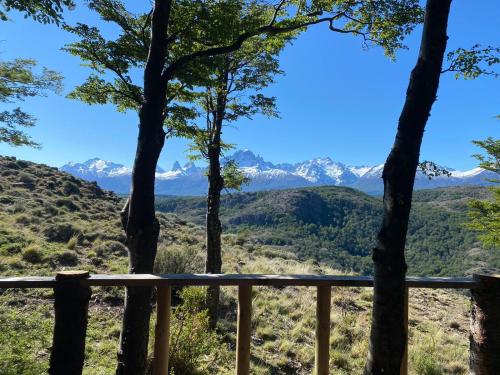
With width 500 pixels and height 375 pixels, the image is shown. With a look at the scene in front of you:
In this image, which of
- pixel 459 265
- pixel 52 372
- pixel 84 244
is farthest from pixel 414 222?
pixel 52 372

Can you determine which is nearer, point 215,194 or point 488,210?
point 215,194

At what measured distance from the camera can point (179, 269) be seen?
11602 millimetres

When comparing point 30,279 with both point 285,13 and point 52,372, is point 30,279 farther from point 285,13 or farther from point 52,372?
point 285,13

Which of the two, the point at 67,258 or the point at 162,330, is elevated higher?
the point at 162,330

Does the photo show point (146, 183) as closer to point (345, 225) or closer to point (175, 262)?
point (175, 262)

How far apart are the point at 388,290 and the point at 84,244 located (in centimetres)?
1497

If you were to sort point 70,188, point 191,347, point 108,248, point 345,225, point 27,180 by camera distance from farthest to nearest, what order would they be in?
point 345,225 → point 70,188 → point 27,180 → point 108,248 → point 191,347

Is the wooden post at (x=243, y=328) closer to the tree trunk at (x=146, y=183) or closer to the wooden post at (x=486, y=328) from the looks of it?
the tree trunk at (x=146, y=183)

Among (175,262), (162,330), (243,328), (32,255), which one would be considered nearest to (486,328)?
(243,328)

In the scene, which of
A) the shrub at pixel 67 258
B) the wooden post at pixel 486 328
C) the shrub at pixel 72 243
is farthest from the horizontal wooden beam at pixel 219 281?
the shrub at pixel 72 243

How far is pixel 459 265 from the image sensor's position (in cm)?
9488

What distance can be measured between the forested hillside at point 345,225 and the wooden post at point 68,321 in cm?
8655

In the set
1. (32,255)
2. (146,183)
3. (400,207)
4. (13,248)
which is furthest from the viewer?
(13,248)

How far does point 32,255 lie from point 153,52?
10.2 m
